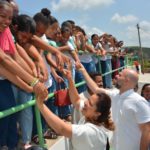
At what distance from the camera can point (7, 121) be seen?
338cm

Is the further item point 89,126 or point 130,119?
point 130,119

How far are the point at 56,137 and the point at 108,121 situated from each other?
1555 millimetres

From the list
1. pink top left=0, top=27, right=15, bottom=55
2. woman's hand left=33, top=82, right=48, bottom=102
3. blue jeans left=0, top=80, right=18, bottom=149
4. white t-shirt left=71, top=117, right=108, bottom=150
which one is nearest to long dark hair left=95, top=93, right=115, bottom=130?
white t-shirt left=71, top=117, right=108, bottom=150

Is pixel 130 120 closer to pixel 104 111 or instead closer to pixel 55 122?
pixel 104 111

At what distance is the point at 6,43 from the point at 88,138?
1136 millimetres

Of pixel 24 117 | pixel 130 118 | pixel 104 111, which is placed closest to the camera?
pixel 104 111

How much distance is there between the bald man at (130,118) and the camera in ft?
14.0

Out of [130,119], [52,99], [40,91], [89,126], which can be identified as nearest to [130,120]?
[130,119]

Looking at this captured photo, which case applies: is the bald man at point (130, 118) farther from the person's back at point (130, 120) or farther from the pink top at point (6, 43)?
the pink top at point (6, 43)

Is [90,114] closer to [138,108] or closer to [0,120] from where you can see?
[0,120]

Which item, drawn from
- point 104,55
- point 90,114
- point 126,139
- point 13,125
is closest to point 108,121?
point 90,114

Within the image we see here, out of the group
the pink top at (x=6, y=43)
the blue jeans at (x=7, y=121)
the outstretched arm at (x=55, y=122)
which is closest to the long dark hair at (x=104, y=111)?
the outstretched arm at (x=55, y=122)

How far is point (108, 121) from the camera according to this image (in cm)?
328

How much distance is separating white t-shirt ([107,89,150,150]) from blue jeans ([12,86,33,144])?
1.12m
